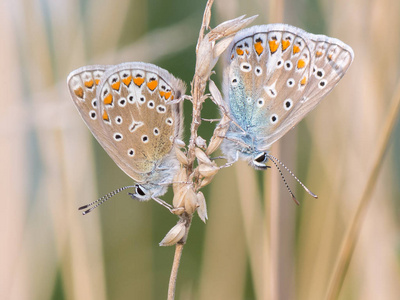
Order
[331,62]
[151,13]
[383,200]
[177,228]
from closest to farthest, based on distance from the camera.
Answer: [177,228]
[331,62]
[383,200]
[151,13]

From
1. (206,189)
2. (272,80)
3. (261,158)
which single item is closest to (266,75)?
(272,80)

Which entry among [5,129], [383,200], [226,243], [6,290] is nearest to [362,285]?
[383,200]

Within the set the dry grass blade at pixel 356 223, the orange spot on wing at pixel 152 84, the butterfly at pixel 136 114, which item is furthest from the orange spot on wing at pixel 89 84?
the dry grass blade at pixel 356 223

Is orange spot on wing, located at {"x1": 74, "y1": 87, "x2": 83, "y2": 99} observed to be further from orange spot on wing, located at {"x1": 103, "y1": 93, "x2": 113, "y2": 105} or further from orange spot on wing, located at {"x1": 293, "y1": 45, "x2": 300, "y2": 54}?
orange spot on wing, located at {"x1": 293, "y1": 45, "x2": 300, "y2": 54}

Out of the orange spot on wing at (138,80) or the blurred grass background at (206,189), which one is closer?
the orange spot on wing at (138,80)

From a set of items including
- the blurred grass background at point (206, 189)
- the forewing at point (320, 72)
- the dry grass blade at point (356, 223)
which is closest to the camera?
the dry grass blade at point (356, 223)

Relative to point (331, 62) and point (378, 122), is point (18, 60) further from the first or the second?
point (378, 122)

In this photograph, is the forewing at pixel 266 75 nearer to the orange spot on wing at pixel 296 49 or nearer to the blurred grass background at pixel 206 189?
the orange spot on wing at pixel 296 49

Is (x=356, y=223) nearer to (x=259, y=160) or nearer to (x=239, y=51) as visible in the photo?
(x=259, y=160)
